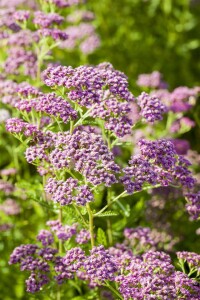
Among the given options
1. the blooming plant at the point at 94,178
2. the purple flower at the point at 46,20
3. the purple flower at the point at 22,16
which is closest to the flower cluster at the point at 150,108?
the blooming plant at the point at 94,178

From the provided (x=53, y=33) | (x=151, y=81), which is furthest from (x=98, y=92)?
(x=151, y=81)

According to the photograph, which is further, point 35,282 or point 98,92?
point 35,282

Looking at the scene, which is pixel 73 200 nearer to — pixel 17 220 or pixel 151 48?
pixel 17 220

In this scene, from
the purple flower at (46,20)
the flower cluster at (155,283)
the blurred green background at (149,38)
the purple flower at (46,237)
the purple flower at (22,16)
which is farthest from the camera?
the blurred green background at (149,38)

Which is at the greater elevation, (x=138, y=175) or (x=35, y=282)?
(x=138, y=175)

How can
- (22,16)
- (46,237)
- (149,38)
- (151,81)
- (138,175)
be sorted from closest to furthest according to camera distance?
1. (138,175)
2. (46,237)
3. (22,16)
4. (151,81)
5. (149,38)

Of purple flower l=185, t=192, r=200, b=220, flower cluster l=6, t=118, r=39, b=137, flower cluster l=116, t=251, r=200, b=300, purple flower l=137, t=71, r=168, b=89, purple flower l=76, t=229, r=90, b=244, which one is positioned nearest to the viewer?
flower cluster l=116, t=251, r=200, b=300

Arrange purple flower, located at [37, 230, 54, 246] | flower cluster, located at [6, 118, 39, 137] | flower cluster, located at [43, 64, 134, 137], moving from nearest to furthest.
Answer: flower cluster, located at [43, 64, 134, 137] → flower cluster, located at [6, 118, 39, 137] → purple flower, located at [37, 230, 54, 246]

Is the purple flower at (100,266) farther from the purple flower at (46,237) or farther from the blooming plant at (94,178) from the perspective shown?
the purple flower at (46,237)

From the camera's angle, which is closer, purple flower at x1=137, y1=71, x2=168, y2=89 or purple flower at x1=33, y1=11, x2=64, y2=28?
purple flower at x1=33, y1=11, x2=64, y2=28

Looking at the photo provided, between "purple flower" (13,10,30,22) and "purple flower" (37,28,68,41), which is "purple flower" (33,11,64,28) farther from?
"purple flower" (13,10,30,22)

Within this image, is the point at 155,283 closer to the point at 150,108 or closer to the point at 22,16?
the point at 150,108

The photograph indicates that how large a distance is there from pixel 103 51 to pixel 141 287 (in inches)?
276

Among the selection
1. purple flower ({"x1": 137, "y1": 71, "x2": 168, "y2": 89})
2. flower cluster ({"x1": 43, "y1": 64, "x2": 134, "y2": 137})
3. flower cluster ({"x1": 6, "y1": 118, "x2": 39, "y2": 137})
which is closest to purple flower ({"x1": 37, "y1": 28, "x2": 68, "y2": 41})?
flower cluster ({"x1": 43, "y1": 64, "x2": 134, "y2": 137})
